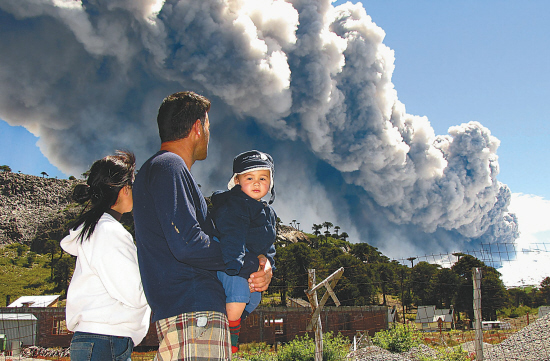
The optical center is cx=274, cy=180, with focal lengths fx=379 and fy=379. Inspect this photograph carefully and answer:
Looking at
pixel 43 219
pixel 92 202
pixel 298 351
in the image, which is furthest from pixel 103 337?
pixel 43 219

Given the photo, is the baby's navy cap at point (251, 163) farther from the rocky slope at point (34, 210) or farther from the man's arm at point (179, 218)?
the rocky slope at point (34, 210)

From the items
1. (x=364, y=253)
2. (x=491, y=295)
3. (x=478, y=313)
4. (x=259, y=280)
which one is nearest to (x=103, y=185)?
(x=259, y=280)

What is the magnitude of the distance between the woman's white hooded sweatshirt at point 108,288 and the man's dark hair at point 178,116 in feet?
1.78

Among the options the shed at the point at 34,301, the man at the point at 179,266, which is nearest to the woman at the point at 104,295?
the man at the point at 179,266

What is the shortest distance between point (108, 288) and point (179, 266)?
1.41 ft

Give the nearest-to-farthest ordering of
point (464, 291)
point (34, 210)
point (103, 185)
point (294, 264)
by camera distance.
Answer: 1. point (103, 185)
2. point (464, 291)
3. point (294, 264)
4. point (34, 210)

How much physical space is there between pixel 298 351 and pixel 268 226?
29.2ft

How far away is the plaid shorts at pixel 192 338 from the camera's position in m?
1.48

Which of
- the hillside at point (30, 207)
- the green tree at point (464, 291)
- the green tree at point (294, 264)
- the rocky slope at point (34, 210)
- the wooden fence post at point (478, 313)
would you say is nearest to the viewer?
the wooden fence post at point (478, 313)

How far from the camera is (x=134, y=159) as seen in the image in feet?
7.55

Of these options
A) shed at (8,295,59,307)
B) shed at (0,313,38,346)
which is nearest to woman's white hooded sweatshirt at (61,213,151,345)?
shed at (0,313,38,346)

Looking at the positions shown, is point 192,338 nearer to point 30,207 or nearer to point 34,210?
point 34,210

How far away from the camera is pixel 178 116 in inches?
75.0

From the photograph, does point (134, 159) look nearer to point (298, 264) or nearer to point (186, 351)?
point (186, 351)
